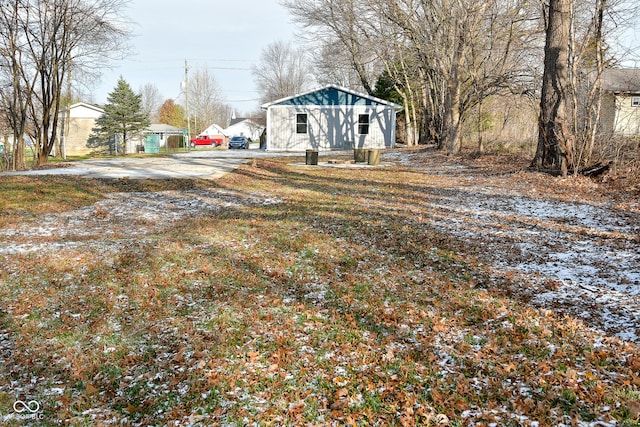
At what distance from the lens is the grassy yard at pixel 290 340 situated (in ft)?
9.20

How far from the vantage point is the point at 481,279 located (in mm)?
4867

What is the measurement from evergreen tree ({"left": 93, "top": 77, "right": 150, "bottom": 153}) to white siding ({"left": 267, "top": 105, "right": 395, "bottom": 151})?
17861mm

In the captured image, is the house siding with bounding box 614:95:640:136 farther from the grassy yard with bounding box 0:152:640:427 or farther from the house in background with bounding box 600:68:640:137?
the grassy yard with bounding box 0:152:640:427

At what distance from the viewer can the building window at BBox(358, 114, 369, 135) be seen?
85.0ft

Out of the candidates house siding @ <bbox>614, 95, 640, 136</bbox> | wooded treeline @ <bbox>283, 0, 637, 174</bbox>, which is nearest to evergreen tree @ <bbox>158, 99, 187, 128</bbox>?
wooded treeline @ <bbox>283, 0, 637, 174</bbox>

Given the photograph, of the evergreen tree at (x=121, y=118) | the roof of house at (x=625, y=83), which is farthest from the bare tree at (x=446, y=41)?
the evergreen tree at (x=121, y=118)

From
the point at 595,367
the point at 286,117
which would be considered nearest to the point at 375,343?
the point at 595,367

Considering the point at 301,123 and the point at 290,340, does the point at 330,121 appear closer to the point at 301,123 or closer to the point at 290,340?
A: the point at 301,123

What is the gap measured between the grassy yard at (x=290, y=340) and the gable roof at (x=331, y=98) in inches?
780

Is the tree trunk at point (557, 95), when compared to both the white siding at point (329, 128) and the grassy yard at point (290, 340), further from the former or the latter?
the white siding at point (329, 128)

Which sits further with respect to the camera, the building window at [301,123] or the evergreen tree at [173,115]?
the evergreen tree at [173,115]

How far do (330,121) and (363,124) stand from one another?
1.91 m

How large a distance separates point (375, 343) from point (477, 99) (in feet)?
54.1

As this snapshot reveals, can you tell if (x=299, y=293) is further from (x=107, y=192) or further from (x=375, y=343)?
(x=107, y=192)
